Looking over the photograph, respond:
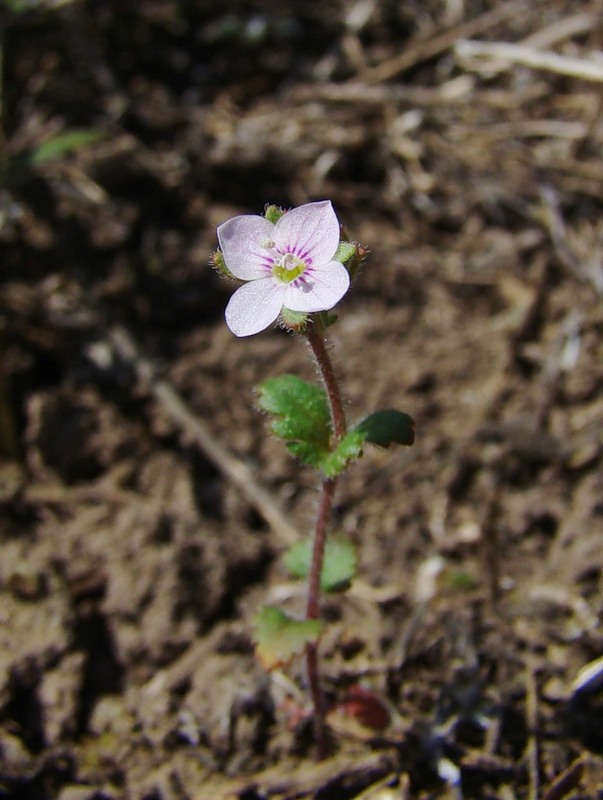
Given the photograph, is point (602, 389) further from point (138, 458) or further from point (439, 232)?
→ point (138, 458)

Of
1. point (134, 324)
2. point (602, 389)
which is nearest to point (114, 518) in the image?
point (134, 324)

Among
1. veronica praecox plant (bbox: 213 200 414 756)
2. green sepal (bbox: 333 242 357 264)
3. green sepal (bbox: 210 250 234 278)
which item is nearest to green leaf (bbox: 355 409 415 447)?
veronica praecox plant (bbox: 213 200 414 756)

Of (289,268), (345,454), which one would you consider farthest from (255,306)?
(345,454)

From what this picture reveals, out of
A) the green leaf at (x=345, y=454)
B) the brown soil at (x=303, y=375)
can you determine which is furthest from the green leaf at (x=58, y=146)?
the green leaf at (x=345, y=454)

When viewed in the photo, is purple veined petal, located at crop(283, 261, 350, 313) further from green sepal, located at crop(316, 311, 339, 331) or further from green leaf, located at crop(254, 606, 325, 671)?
green leaf, located at crop(254, 606, 325, 671)

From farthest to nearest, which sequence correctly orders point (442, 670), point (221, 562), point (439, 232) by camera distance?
point (439, 232)
point (221, 562)
point (442, 670)

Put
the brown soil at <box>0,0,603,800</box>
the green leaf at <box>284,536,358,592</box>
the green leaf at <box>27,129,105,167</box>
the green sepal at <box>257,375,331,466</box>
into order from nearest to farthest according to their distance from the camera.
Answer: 1. the green sepal at <box>257,375,331,466</box>
2. the green leaf at <box>284,536,358,592</box>
3. the brown soil at <box>0,0,603,800</box>
4. the green leaf at <box>27,129,105,167</box>

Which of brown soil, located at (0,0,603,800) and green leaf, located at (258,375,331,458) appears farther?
brown soil, located at (0,0,603,800)

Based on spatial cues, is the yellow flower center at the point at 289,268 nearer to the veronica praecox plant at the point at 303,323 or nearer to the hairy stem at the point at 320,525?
the veronica praecox plant at the point at 303,323
